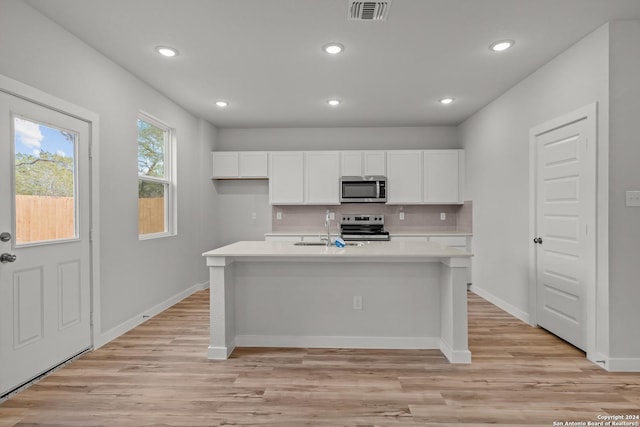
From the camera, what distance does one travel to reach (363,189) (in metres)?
5.54

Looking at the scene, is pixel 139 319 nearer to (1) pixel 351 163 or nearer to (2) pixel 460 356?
(2) pixel 460 356

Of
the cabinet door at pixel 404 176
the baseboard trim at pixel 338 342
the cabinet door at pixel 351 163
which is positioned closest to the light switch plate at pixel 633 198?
the baseboard trim at pixel 338 342

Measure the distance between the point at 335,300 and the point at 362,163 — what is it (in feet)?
9.82

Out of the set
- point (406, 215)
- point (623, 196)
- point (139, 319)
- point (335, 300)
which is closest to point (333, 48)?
point (335, 300)

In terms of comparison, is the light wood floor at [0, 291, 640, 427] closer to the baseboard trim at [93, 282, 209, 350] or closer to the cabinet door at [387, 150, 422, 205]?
the baseboard trim at [93, 282, 209, 350]

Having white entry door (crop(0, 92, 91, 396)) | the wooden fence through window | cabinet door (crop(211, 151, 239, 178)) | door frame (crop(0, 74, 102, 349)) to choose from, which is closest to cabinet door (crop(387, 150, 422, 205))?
cabinet door (crop(211, 151, 239, 178))

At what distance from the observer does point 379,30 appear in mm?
2771

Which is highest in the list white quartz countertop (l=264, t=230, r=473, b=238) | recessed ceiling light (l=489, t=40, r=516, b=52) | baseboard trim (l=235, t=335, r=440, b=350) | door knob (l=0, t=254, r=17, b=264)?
recessed ceiling light (l=489, t=40, r=516, b=52)

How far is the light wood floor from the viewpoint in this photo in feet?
6.79

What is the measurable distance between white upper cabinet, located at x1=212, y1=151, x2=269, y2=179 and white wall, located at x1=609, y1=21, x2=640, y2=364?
4.38 meters

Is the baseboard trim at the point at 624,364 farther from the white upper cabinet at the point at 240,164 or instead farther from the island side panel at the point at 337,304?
the white upper cabinet at the point at 240,164

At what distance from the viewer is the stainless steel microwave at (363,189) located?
5.50 metres

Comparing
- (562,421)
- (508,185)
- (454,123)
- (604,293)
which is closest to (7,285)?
(562,421)

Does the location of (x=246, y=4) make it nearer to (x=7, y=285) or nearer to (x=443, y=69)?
(x=443, y=69)
